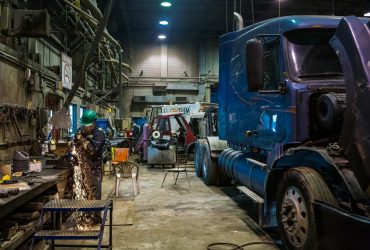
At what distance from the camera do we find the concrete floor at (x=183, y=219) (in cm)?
494

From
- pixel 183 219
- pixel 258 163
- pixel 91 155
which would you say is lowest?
pixel 183 219

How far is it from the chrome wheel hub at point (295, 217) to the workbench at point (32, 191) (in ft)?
8.52

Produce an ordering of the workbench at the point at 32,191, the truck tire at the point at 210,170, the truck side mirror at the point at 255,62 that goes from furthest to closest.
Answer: the truck tire at the point at 210,170, the truck side mirror at the point at 255,62, the workbench at the point at 32,191

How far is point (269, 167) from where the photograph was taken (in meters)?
4.64

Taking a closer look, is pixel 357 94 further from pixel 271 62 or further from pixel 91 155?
pixel 91 155

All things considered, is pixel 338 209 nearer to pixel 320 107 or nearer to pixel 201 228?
pixel 320 107

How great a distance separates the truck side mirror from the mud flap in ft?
3.99

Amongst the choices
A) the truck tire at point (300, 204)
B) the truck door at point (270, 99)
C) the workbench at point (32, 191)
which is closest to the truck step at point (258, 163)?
the truck door at point (270, 99)

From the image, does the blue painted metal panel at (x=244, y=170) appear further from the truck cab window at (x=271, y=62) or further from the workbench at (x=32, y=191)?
the workbench at (x=32, y=191)

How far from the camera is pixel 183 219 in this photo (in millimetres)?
5980

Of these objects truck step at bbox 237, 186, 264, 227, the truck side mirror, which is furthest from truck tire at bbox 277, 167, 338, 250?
the truck side mirror

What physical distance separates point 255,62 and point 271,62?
0.72 m

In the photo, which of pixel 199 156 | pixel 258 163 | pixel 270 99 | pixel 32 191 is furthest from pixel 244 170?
pixel 199 156

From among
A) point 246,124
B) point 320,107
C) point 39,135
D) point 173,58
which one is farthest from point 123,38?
point 320,107
